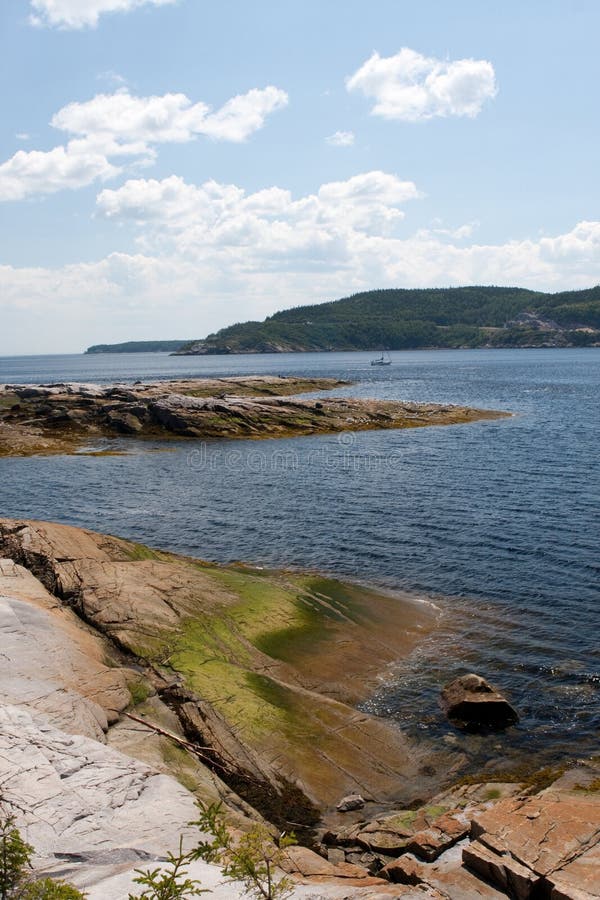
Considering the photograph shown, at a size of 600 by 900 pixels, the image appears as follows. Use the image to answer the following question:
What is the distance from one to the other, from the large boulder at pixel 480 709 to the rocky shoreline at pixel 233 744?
172 centimetres

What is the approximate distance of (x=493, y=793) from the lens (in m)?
15.2

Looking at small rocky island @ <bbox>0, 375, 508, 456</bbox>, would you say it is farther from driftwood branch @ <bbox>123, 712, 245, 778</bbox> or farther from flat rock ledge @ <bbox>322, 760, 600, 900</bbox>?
flat rock ledge @ <bbox>322, 760, 600, 900</bbox>

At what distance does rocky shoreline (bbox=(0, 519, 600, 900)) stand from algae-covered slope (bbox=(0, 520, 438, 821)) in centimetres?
6

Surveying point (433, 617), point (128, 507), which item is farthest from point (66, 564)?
point (128, 507)

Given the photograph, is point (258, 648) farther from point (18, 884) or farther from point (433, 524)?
point (433, 524)

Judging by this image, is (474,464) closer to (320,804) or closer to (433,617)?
(433,617)

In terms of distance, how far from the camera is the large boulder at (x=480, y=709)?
59.5 feet

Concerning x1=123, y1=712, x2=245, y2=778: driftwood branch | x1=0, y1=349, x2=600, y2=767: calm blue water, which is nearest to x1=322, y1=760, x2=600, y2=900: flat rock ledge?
x1=0, y1=349, x2=600, y2=767: calm blue water

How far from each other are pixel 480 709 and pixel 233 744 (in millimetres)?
6833

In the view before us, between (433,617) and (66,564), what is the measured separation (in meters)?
13.7

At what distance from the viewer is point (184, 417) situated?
250ft

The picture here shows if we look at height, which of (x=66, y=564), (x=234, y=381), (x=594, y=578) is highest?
(x=234, y=381)

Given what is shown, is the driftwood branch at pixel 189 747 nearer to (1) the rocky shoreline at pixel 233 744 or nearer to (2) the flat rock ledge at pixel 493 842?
(1) the rocky shoreline at pixel 233 744

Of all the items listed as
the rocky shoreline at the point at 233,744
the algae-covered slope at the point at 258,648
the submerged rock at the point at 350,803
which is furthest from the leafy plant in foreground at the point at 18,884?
the submerged rock at the point at 350,803
